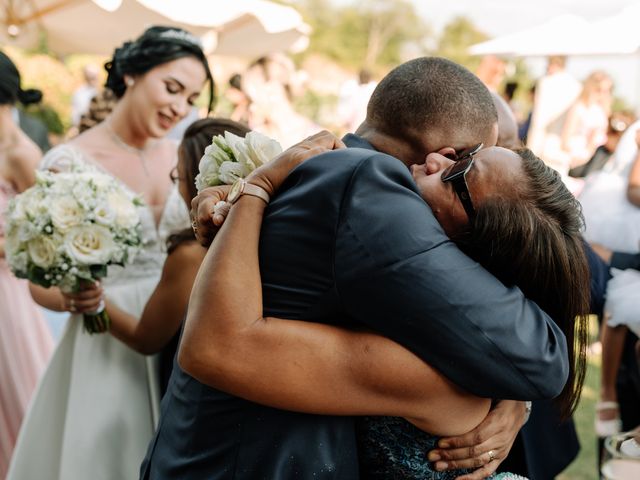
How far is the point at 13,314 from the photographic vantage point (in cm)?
428

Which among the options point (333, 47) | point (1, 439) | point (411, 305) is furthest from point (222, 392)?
point (333, 47)

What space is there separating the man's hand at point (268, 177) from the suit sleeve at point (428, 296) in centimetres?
21

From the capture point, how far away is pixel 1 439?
13.4 feet

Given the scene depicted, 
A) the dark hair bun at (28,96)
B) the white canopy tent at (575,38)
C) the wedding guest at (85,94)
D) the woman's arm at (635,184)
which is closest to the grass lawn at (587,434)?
the woman's arm at (635,184)

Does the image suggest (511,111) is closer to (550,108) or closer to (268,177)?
(268,177)

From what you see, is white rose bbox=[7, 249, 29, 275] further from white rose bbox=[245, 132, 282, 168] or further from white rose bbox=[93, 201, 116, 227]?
white rose bbox=[245, 132, 282, 168]

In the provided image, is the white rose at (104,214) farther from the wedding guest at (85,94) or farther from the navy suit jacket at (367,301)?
the wedding guest at (85,94)

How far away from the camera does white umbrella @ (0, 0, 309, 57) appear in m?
7.23

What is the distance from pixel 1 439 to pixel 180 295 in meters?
1.98

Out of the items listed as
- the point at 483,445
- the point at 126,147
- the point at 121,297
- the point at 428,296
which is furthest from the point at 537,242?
the point at 126,147

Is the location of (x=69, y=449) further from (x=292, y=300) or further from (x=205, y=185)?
(x=292, y=300)

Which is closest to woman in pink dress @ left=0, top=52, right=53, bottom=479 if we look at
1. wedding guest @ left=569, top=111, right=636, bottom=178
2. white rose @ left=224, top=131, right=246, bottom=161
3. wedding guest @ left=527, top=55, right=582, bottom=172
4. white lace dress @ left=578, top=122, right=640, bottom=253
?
white rose @ left=224, top=131, right=246, bottom=161

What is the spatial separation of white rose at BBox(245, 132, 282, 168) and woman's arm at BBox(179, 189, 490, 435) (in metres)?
0.34

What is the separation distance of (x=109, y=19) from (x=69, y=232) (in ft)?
16.7
